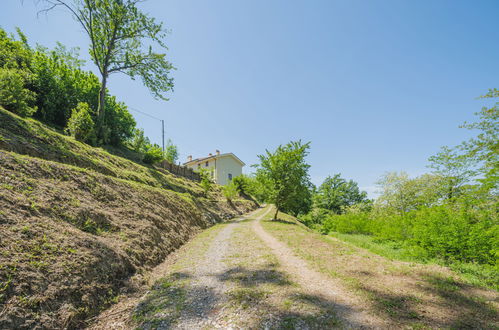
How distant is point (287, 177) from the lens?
63.6ft

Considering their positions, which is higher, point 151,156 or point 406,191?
point 151,156

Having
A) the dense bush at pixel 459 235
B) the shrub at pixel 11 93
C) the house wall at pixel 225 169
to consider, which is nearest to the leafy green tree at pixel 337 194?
the house wall at pixel 225 169

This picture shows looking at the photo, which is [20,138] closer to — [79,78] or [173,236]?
[173,236]

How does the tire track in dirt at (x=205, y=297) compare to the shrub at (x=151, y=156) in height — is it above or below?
below

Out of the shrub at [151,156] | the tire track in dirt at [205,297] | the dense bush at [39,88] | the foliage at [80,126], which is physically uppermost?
the dense bush at [39,88]

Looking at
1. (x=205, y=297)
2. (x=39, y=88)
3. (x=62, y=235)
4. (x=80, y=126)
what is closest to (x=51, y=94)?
(x=39, y=88)

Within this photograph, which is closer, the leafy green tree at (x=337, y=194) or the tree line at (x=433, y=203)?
the tree line at (x=433, y=203)

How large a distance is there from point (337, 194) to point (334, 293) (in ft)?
146

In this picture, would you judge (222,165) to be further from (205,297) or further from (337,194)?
(205,297)

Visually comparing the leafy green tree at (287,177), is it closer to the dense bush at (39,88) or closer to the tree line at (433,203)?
the tree line at (433,203)

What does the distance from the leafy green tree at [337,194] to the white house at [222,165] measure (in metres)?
21.4

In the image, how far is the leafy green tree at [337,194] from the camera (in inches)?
1705

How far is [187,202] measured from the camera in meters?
14.9

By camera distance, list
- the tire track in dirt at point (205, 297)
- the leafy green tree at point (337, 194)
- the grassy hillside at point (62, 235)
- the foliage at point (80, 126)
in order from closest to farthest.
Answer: the grassy hillside at point (62, 235)
the tire track in dirt at point (205, 297)
the foliage at point (80, 126)
the leafy green tree at point (337, 194)
